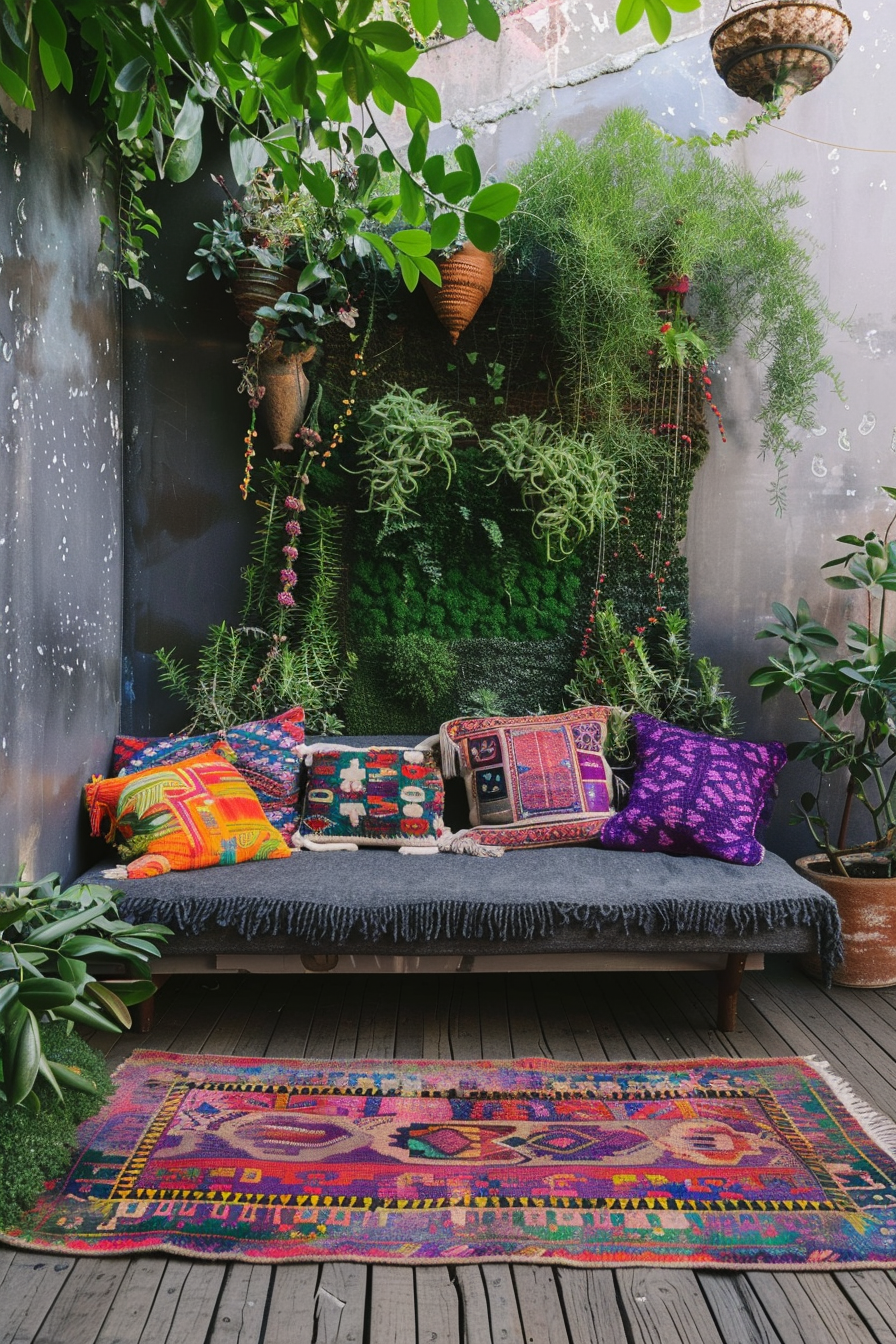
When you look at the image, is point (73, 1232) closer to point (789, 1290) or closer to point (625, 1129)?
point (625, 1129)

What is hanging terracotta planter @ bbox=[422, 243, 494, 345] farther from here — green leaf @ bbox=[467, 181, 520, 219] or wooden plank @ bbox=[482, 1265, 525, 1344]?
wooden plank @ bbox=[482, 1265, 525, 1344]

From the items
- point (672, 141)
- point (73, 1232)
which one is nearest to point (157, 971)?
point (73, 1232)

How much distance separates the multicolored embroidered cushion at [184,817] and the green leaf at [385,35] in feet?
6.47

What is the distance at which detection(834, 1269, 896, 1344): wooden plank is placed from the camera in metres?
1.49

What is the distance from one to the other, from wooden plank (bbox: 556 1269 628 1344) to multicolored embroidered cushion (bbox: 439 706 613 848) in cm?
130

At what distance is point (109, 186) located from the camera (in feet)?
9.42

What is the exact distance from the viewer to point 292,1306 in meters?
1.53

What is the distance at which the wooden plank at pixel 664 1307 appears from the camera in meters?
1.48

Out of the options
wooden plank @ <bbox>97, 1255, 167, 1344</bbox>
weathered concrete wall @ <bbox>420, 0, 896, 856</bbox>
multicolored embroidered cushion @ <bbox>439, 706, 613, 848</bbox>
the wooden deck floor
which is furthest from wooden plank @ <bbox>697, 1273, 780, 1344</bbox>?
weathered concrete wall @ <bbox>420, 0, 896, 856</bbox>

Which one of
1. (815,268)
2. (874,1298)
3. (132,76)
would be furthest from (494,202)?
(815,268)

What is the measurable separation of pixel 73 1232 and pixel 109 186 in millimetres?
2751

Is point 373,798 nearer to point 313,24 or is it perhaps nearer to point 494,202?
point 494,202

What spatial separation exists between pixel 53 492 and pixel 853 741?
2.48m

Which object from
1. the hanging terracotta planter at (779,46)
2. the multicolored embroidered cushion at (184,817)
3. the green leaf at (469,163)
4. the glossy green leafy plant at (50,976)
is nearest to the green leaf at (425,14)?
the green leaf at (469,163)
